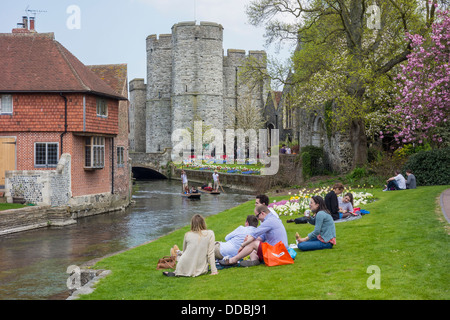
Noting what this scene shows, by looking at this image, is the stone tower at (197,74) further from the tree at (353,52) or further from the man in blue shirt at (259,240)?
the man in blue shirt at (259,240)

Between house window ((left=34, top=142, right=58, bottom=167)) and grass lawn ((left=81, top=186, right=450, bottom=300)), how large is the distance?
574 inches

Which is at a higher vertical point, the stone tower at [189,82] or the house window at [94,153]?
the stone tower at [189,82]

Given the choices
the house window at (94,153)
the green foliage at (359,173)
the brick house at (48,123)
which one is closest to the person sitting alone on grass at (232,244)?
the brick house at (48,123)

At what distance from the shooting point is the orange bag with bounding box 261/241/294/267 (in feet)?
34.6

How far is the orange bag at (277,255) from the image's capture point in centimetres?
1055

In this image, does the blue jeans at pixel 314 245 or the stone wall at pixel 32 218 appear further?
the stone wall at pixel 32 218

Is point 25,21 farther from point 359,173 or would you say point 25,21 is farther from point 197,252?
point 197,252

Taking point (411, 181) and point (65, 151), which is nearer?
point (411, 181)

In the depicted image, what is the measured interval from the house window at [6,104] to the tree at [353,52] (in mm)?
13119

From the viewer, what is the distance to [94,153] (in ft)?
95.0

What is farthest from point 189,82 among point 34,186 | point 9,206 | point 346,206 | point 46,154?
point 346,206

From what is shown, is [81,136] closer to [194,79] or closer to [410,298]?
[410,298]

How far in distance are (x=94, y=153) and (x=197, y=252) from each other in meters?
19.8

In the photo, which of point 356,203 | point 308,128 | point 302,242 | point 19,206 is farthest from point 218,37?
point 302,242
